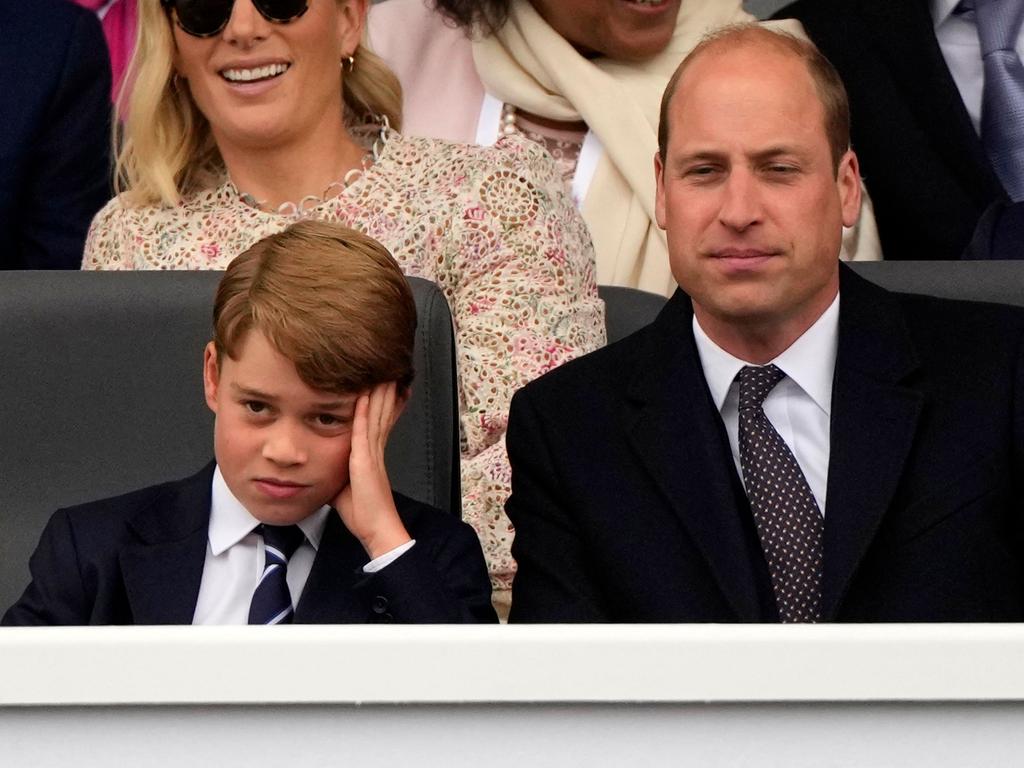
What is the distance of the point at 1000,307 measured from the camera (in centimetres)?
152

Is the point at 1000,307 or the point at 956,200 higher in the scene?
the point at 956,200

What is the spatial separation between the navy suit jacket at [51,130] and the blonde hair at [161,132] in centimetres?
34

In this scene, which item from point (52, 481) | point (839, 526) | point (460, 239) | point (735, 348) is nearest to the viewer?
point (839, 526)

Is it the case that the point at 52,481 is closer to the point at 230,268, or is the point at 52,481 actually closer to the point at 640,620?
the point at 230,268

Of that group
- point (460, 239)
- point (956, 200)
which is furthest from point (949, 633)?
point (956, 200)

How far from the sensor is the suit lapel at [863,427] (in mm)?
1376

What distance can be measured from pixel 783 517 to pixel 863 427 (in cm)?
10

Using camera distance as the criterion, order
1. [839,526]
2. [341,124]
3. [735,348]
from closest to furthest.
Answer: [839,526], [735,348], [341,124]

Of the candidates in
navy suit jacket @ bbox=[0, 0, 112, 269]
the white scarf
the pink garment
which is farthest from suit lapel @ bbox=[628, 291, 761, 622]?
the pink garment

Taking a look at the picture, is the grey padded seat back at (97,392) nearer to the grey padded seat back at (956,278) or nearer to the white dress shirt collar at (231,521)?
the white dress shirt collar at (231,521)

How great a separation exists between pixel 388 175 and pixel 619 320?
1.09 ft

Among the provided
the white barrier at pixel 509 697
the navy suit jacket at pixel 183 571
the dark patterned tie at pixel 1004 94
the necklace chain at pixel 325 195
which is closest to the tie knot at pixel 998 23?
the dark patterned tie at pixel 1004 94

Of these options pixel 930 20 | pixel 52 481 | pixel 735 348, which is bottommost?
pixel 52 481

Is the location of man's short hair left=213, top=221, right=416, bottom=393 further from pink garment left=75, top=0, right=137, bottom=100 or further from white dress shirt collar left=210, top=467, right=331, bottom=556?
pink garment left=75, top=0, right=137, bottom=100
